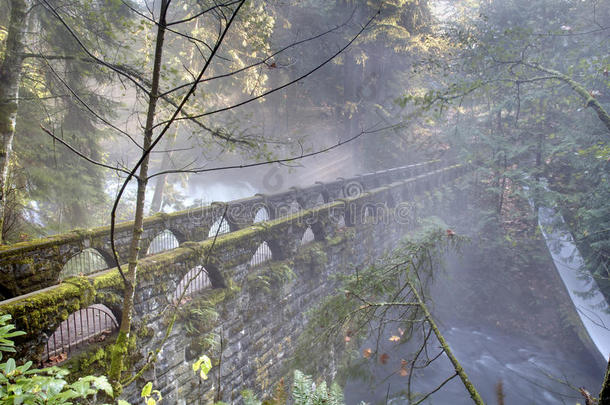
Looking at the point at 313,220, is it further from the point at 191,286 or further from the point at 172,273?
the point at 172,273

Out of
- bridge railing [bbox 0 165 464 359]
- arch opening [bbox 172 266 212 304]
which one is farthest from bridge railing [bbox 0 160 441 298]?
bridge railing [bbox 0 165 464 359]

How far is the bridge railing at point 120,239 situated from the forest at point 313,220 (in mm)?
39

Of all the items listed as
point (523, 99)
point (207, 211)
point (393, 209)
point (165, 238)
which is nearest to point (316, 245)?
point (207, 211)

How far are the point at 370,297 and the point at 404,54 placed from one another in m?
17.7

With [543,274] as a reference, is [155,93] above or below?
above

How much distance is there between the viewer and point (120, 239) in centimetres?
664

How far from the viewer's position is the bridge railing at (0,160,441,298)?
4824 millimetres

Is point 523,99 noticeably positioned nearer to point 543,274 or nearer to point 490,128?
point 490,128

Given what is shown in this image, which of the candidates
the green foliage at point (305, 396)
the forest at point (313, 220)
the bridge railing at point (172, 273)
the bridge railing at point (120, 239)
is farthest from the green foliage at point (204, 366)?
the bridge railing at point (120, 239)

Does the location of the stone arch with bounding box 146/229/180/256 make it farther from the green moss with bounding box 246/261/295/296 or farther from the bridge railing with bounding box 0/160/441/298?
the green moss with bounding box 246/261/295/296

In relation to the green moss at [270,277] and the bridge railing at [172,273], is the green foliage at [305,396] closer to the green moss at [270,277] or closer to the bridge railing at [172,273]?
the bridge railing at [172,273]

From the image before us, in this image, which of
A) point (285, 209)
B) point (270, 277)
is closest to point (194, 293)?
point (270, 277)

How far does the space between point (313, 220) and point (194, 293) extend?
374 cm

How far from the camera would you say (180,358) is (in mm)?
5203
